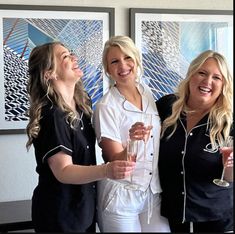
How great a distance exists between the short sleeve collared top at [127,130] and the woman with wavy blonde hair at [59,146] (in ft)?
0.28

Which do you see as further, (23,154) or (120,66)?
(23,154)

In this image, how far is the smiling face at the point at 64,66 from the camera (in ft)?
6.34

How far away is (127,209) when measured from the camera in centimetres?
194

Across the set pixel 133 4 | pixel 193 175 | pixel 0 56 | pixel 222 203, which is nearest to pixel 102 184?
pixel 193 175

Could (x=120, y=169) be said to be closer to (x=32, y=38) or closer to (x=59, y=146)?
(x=59, y=146)

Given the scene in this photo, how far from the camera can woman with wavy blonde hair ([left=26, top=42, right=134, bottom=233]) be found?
1774 millimetres

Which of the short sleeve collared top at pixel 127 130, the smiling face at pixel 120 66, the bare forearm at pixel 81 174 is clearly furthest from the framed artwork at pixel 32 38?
the bare forearm at pixel 81 174

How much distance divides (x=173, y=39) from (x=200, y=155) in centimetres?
167

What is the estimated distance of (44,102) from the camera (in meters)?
1.85

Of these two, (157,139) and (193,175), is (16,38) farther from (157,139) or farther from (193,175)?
(193,175)

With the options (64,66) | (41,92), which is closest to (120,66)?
(64,66)

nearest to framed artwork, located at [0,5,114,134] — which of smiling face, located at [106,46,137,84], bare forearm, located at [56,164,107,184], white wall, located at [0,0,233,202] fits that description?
white wall, located at [0,0,233,202]

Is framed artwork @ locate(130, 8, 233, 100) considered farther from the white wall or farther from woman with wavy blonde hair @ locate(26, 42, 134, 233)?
woman with wavy blonde hair @ locate(26, 42, 134, 233)

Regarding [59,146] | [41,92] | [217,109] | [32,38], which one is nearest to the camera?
[59,146]
